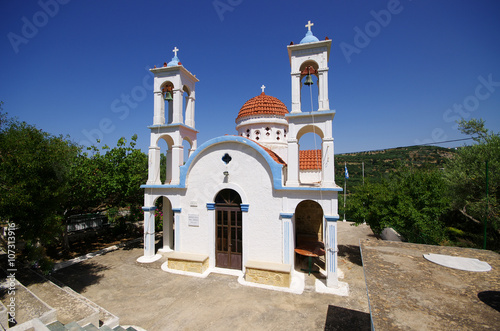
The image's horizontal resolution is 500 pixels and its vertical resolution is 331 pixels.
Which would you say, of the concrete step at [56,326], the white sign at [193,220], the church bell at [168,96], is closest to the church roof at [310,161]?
the white sign at [193,220]

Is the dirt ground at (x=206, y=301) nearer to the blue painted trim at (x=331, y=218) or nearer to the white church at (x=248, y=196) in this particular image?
the white church at (x=248, y=196)

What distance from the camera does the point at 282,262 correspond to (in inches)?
346

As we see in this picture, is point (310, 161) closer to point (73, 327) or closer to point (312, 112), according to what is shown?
point (312, 112)

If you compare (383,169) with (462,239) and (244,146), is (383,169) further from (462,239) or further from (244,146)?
(244,146)

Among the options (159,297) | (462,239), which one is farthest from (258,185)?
(462,239)

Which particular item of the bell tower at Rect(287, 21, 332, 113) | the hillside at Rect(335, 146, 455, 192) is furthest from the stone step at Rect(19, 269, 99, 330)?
the hillside at Rect(335, 146, 455, 192)

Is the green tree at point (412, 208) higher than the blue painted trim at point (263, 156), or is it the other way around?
the blue painted trim at point (263, 156)

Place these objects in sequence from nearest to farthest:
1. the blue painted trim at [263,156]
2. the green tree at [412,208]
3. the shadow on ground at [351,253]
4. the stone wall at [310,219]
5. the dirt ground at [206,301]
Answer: the dirt ground at [206,301] < the blue painted trim at [263,156] < the green tree at [412,208] < the shadow on ground at [351,253] < the stone wall at [310,219]

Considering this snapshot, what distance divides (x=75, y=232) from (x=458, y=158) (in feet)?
83.1

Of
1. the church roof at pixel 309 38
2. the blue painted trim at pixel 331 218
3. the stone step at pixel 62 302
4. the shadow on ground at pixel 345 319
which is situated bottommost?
the shadow on ground at pixel 345 319

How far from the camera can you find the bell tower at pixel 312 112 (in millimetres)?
8562

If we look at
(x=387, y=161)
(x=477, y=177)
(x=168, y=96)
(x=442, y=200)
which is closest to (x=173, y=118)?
(x=168, y=96)

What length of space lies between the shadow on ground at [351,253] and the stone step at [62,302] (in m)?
10.1

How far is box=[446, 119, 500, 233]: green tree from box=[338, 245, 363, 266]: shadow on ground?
6626mm
